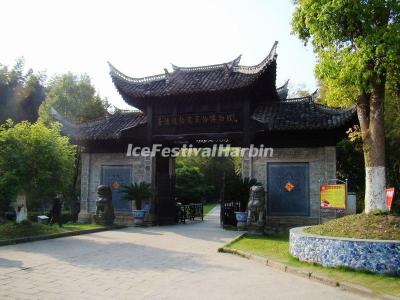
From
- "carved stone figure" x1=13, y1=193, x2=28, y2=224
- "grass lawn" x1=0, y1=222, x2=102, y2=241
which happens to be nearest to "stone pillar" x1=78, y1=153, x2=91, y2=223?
"grass lawn" x1=0, y1=222, x2=102, y2=241

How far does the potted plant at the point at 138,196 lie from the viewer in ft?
52.7

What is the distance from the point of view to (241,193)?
47.4ft

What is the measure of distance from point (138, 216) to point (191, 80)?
6.10 metres

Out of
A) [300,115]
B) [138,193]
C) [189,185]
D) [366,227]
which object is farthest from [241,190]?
[189,185]

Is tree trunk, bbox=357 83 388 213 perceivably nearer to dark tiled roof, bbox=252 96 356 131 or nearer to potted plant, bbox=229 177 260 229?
dark tiled roof, bbox=252 96 356 131

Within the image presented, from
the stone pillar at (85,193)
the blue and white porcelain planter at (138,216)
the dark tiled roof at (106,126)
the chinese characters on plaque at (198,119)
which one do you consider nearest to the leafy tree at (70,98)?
the dark tiled roof at (106,126)

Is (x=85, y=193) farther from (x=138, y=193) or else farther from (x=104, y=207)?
(x=138, y=193)

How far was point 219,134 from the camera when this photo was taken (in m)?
15.3

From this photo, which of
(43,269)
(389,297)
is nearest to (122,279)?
(43,269)

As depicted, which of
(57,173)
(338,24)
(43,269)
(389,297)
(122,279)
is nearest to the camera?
(389,297)

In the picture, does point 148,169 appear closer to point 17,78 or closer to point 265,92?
point 265,92

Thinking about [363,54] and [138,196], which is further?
[138,196]

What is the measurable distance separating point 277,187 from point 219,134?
304cm

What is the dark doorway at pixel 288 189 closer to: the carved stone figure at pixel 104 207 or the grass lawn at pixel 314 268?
the grass lawn at pixel 314 268
